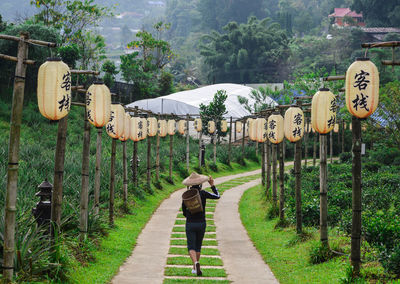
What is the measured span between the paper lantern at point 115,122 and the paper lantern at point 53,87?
18.8 ft

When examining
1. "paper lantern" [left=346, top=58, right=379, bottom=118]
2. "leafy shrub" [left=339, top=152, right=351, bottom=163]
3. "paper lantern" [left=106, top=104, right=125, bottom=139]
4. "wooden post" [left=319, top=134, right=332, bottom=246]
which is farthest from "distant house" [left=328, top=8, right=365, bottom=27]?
"paper lantern" [left=346, top=58, right=379, bottom=118]

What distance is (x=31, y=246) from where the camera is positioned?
26.4ft

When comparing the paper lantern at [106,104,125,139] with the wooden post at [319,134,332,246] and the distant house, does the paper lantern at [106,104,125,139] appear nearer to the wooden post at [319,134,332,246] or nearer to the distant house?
the wooden post at [319,134,332,246]

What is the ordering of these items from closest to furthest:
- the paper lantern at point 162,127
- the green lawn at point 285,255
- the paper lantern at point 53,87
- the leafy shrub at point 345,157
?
the paper lantern at point 53,87 < the green lawn at point 285,255 < the paper lantern at point 162,127 < the leafy shrub at point 345,157

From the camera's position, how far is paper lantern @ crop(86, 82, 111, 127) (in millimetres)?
10945

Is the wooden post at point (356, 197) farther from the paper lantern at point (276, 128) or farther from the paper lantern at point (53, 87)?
the paper lantern at point (276, 128)

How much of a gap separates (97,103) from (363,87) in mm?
5402

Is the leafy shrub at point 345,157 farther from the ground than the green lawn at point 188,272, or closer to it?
farther from the ground

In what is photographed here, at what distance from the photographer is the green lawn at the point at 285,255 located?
8961mm

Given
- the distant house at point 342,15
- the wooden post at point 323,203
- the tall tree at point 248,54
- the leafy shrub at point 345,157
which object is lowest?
the wooden post at point 323,203

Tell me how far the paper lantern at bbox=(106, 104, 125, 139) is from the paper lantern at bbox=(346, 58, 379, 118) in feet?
24.0

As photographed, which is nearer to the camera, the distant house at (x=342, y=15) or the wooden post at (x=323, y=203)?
the wooden post at (x=323, y=203)

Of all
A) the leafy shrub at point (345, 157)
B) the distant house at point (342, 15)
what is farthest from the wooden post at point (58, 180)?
the distant house at point (342, 15)

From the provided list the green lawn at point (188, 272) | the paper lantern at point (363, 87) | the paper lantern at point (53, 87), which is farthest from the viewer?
the green lawn at point (188, 272)
